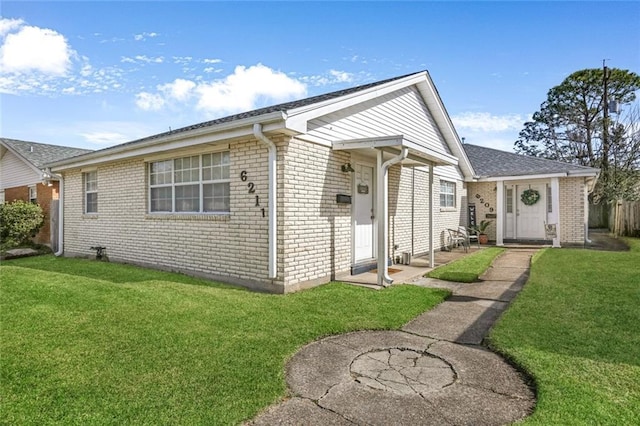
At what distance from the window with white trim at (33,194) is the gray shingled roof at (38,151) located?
128cm

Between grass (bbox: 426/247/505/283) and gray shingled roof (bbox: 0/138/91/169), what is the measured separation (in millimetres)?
15969

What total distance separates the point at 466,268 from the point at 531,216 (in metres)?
7.82

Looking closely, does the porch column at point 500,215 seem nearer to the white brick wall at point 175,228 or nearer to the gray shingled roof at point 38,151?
the white brick wall at point 175,228

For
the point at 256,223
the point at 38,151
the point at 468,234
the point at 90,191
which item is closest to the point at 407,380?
the point at 256,223

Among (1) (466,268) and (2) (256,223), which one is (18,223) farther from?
(1) (466,268)

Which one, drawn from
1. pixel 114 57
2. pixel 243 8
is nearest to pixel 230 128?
pixel 243 8

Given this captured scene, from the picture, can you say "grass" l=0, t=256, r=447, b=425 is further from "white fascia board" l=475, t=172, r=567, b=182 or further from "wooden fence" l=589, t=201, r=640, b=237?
"wooden fence" l=589, t=201, r=640, b=237

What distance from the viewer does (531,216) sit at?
15.2 metres

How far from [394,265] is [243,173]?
4673 mm

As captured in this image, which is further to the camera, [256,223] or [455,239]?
[455,239]

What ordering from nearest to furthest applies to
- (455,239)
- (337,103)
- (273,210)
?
(273,210) < (337,103) < (455,239)

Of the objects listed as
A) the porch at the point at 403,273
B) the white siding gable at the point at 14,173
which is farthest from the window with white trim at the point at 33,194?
the porch at the point at 403,273

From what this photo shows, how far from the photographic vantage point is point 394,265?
9.63m

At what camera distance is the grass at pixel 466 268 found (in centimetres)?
806
